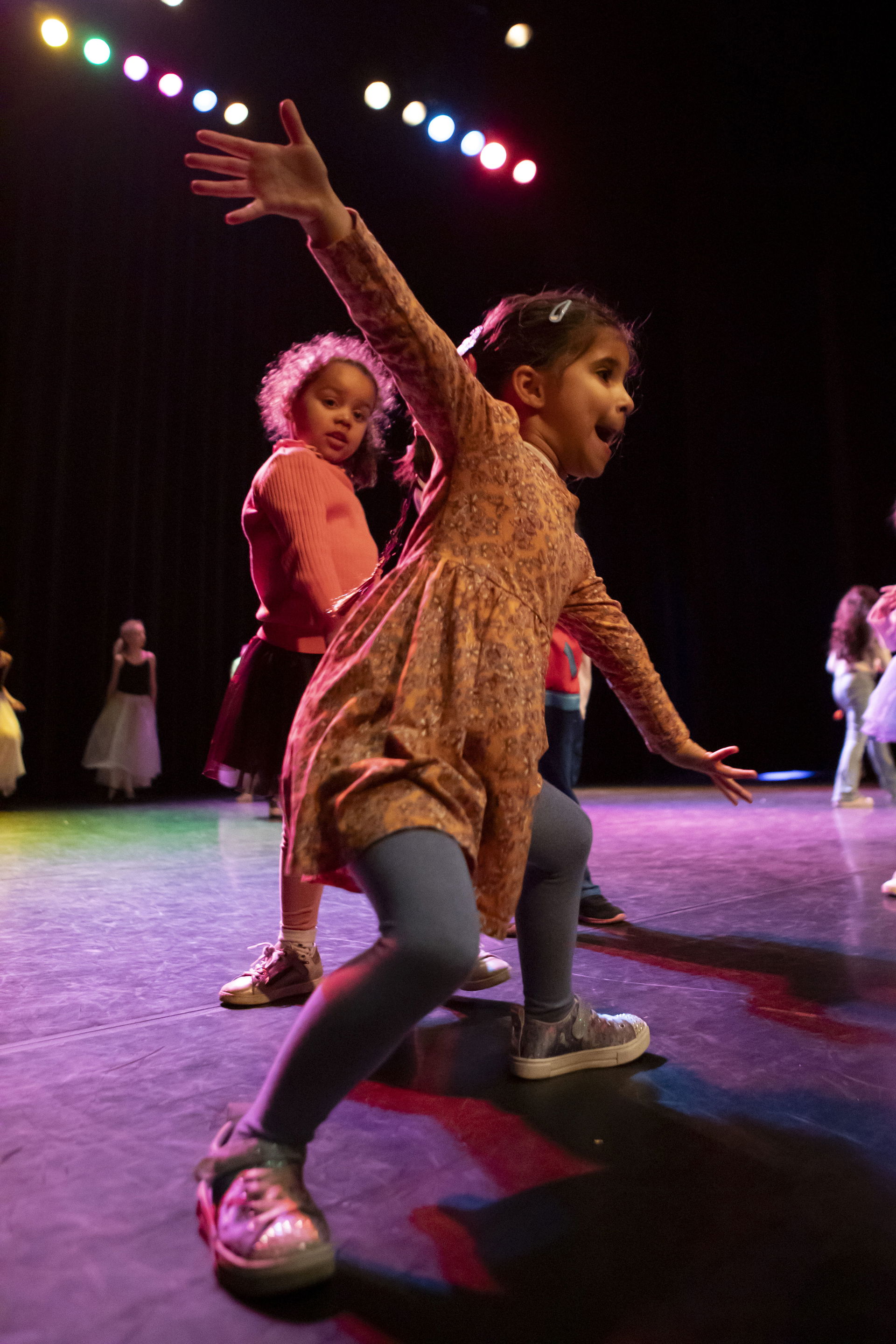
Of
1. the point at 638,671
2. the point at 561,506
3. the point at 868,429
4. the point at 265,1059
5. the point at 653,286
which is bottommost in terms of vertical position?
the point at 265,1059

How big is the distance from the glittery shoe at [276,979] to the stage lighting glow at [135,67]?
20.2 ft

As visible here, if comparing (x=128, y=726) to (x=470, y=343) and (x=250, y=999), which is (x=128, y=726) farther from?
(x=470, y=343)

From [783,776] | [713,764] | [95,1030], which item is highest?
[713,764]

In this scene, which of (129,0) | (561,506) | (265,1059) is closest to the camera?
(561,506)

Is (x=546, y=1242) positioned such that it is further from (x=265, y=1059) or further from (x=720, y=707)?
(x=720, y=707)

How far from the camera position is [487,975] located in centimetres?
204

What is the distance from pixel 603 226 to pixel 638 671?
7.75 m

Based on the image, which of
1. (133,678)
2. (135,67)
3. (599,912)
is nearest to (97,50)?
(135,67)

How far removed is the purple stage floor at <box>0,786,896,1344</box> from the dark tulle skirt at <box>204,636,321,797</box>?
1.53 feet

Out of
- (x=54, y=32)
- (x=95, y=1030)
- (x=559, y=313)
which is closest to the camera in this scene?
(x=559, y=313)

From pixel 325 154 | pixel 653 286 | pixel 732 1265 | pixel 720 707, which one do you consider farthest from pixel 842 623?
pixel 732 1265

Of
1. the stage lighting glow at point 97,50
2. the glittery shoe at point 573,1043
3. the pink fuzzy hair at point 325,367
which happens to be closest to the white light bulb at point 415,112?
the stage lighting glow at point 97,50

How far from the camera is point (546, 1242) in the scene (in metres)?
0.99

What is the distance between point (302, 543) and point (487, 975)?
1.01 metres
